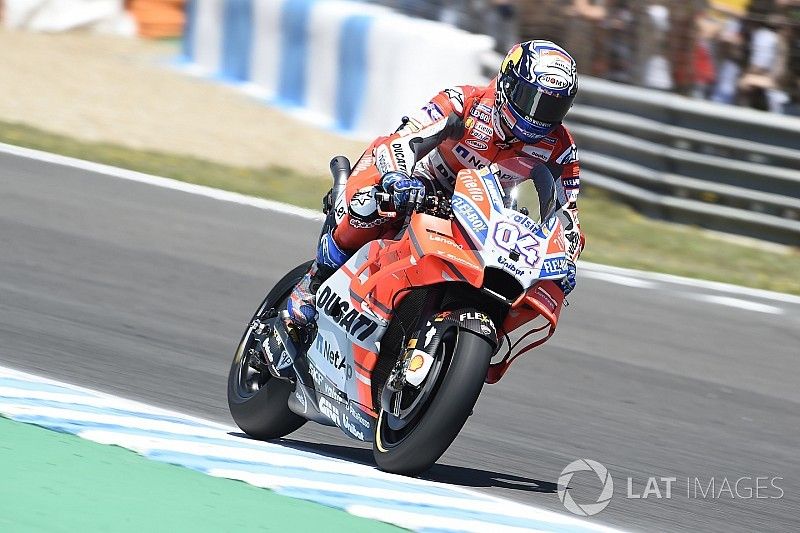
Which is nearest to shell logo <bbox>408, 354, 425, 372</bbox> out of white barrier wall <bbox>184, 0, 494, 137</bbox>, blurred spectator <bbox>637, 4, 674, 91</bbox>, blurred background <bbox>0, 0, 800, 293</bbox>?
blurred background <bbox>0, 0, 800, 293</bbox>

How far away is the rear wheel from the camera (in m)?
5.52

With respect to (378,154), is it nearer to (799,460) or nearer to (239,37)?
(799,460)

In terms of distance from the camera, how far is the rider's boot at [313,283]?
538 cm

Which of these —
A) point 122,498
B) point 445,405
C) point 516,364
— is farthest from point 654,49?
point 122,498

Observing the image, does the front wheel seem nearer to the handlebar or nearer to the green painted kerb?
the handlebar

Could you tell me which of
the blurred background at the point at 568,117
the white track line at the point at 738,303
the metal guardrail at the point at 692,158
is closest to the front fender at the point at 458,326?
the white track line at the point at 738,303

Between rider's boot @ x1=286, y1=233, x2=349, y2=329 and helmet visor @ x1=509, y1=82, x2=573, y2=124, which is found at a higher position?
helmet visor @ x1=509, y1=82, x2=573, y2=124

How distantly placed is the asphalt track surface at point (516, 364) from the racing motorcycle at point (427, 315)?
38 cm

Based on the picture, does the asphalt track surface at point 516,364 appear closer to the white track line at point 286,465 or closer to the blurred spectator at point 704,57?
the white track line at point 286,465

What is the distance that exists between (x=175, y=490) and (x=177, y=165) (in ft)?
29.5

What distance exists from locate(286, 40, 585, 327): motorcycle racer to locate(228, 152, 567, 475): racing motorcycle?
0.07 metres

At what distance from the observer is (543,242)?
4.64 metres

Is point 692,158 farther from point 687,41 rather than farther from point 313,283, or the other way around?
point 313,283

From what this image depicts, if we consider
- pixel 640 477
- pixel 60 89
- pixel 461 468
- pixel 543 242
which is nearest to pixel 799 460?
pixel 640 477
